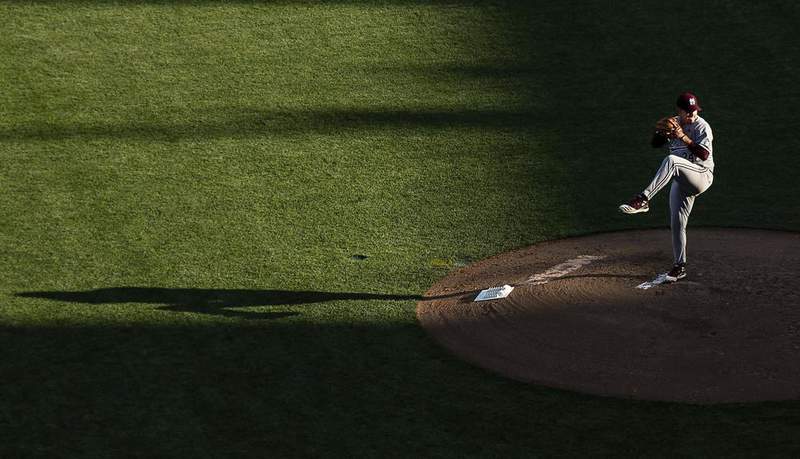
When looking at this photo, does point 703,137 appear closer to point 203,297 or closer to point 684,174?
point 684,174

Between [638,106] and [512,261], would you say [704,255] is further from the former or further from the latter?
[638,106]

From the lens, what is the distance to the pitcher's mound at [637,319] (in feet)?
25.3

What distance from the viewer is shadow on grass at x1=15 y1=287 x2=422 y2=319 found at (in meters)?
9.38

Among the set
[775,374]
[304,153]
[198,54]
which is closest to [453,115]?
[304,153]

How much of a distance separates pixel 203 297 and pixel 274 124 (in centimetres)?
426

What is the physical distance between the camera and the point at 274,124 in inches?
527

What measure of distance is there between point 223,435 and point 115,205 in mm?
4929

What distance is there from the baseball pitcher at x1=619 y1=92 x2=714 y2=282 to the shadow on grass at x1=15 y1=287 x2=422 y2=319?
2.20 meters

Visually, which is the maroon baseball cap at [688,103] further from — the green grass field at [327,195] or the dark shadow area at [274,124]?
the dark shadow area at [274,124]

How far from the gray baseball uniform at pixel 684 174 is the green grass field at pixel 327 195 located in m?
1.84

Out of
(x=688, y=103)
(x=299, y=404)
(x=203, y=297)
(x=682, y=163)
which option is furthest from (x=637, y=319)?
(x=203, y=297)

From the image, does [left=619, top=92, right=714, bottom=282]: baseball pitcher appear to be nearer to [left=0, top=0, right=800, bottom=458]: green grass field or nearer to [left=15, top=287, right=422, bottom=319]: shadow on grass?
[left=0, top=0, right=800, bottom=458]: green grass field

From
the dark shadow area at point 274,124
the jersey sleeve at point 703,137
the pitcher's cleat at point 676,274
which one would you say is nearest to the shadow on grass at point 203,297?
the pitcher's cleat at point 676,274

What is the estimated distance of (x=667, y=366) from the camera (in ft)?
25.7
